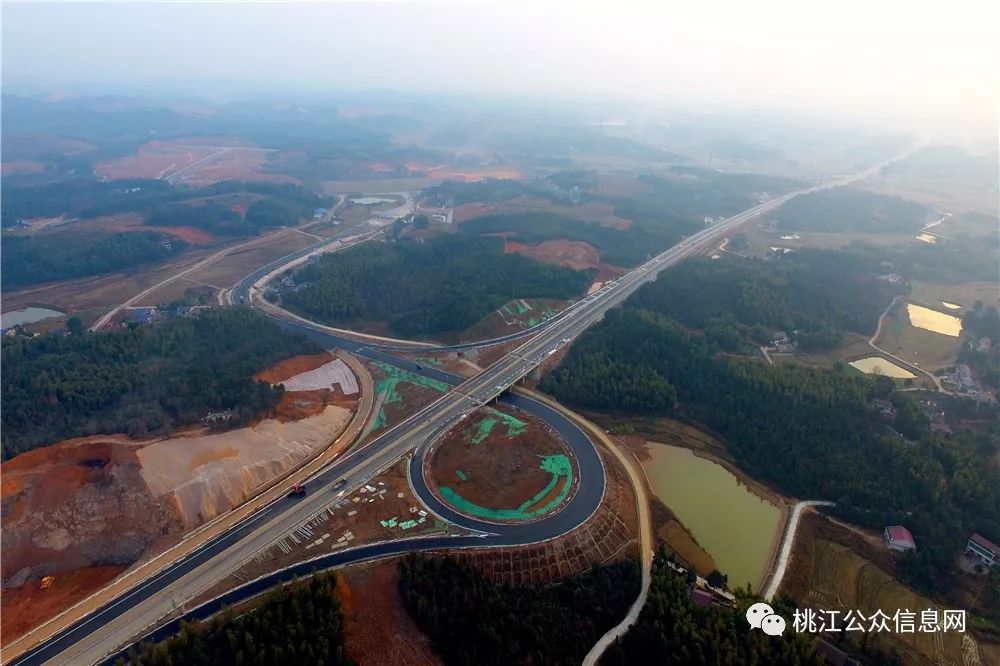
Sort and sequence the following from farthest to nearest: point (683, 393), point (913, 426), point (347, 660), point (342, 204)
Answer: point (342, 204) < point (683, 393) < point (913, 426) < point (347, 660)

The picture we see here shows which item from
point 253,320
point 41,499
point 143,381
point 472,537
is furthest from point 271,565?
point 253,320

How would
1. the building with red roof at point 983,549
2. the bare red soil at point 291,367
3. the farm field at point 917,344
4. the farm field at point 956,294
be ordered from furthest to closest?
the farm field at point 956,294, the farm field at point 917,344, the bare red soil at point 291,367, the building with red roof at point 983,549

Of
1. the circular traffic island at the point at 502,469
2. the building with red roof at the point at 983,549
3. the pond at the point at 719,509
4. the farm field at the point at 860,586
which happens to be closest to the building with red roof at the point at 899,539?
the farm field at the point at 860,586

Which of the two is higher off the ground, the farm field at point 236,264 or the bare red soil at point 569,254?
the bare red soil at point 569,254

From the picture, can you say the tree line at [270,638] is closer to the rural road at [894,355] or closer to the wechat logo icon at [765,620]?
the wechat logo icon at [765,620]

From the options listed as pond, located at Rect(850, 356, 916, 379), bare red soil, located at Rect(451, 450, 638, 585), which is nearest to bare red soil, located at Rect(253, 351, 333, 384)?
bare red soil, located at Rect(451, 450, 638, 585)

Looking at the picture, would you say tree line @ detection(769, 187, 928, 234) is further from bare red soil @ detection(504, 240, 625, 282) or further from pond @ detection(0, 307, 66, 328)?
pond @ detection(0, 307, 66, 328)

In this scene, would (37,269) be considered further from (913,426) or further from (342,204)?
(913,426)
